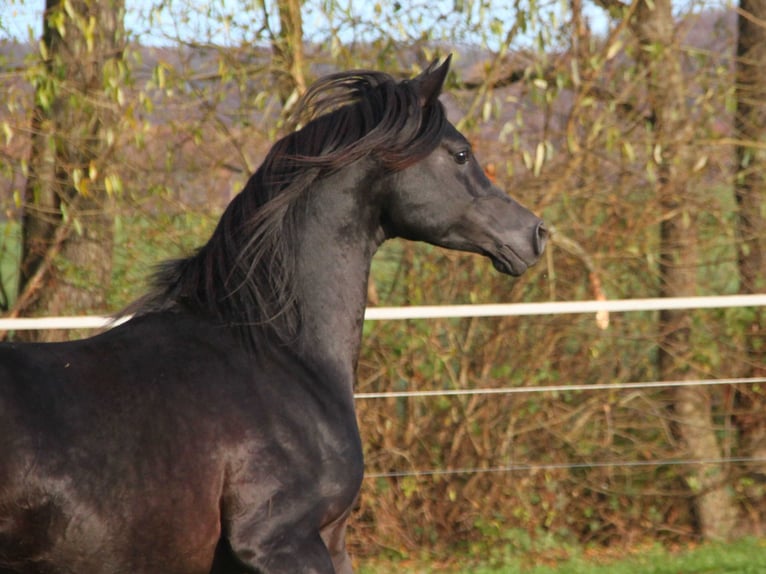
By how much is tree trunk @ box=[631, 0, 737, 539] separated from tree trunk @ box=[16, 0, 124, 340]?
117 inches

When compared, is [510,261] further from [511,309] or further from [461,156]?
[511,309]

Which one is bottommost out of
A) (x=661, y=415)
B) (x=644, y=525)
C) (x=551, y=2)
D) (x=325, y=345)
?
(x=644, y=525)

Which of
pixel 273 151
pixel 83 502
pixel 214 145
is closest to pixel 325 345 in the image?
pixel 273 151

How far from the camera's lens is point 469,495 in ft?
20.5

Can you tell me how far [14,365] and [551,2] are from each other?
162 inches

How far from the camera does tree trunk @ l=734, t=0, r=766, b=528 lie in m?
6.39

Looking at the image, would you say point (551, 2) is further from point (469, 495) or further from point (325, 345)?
point (325, 345)

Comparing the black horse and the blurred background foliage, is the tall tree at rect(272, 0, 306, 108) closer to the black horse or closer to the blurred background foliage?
the blurred background foliage

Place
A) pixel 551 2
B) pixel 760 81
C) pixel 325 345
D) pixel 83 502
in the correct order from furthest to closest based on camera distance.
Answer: pixel 760 81 < pixel 551 2 < pixel 325 345 < pixel 83 502

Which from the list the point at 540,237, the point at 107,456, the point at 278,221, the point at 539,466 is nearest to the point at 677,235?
the point at 539,466

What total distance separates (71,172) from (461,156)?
3472mm

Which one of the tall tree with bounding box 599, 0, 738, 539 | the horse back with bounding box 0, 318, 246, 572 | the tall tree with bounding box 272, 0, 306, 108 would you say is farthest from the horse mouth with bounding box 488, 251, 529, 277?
the tall tree with bounding box 599, 0, 738, 539

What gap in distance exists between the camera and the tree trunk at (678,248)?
6.22 m

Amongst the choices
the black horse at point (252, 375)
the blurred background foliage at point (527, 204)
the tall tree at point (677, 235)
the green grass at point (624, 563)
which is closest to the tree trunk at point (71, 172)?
the blurred background foliage at point (527, 204)
